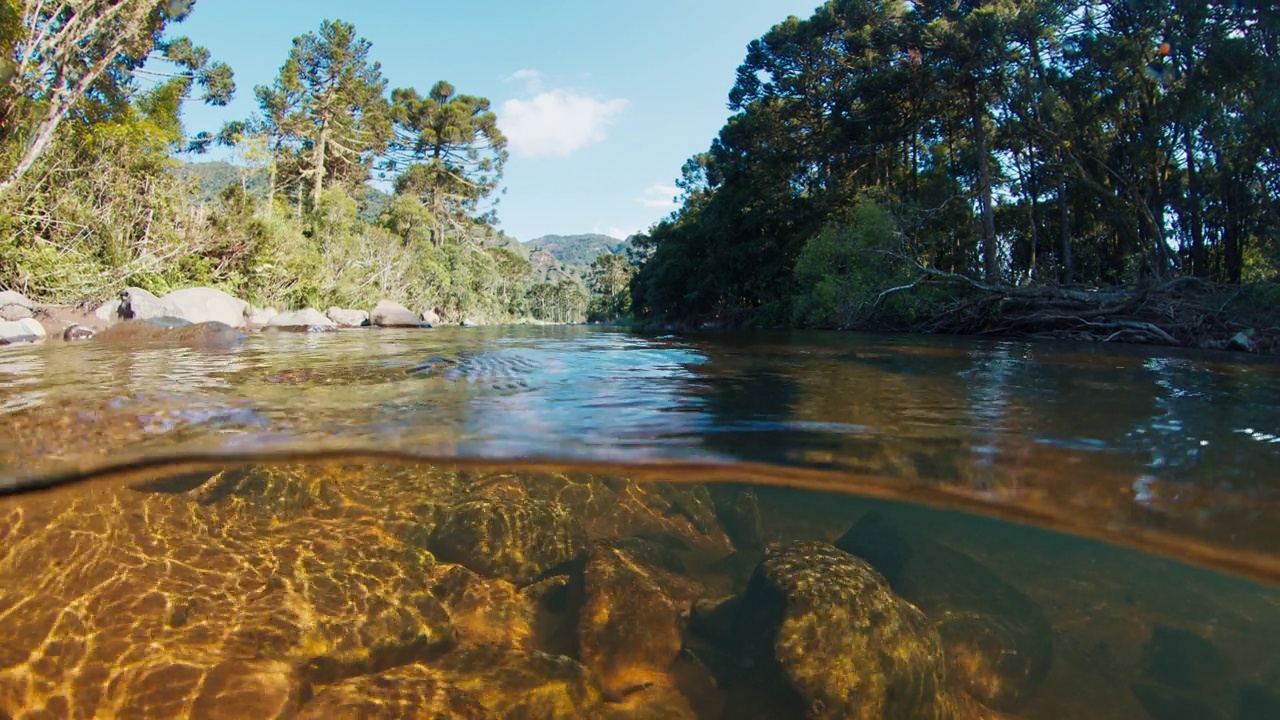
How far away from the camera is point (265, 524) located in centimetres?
347

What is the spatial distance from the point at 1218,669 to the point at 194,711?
5.69 meters

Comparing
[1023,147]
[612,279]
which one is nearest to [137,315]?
[1023,147]

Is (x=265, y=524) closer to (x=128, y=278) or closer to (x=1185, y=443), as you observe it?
(x=1185, y=443)

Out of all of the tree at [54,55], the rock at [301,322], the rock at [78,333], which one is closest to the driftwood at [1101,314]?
the rock at [301,322]

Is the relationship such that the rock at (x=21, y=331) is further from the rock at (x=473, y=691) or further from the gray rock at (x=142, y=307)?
the rock at (x=473, y=691)

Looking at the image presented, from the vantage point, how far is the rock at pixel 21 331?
34.4ft

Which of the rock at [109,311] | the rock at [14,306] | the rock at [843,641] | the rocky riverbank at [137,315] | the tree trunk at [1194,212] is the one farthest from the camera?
the tree trunk at [1194,212]

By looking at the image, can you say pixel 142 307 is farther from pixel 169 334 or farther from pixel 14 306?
pixel 169 334

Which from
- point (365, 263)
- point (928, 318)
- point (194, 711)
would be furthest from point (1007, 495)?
point (365, 263)

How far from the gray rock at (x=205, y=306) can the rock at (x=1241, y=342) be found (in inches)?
780

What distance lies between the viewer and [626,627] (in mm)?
3338

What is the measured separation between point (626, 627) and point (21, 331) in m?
13.4

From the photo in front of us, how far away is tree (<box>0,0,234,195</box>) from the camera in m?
13.7

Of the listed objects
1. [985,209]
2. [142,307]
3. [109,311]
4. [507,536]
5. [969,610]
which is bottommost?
[969,610]
